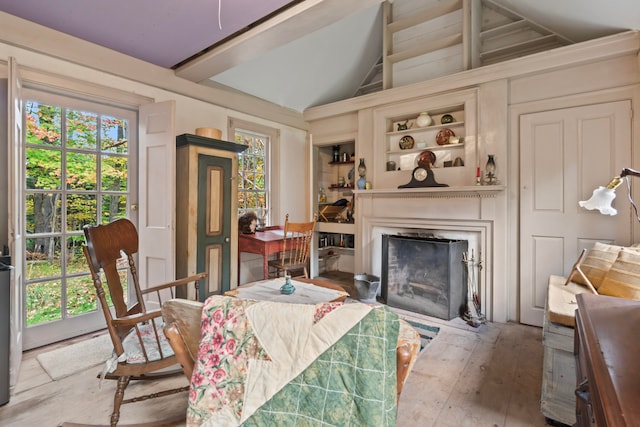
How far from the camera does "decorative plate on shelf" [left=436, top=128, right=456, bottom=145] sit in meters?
3.59

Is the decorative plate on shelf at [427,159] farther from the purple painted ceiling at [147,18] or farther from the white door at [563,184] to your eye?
the purple painted ceiling at [147,18]

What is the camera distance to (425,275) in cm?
332

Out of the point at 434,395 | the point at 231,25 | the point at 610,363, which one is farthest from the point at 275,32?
the point at 434,395

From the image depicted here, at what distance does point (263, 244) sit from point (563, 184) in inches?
121

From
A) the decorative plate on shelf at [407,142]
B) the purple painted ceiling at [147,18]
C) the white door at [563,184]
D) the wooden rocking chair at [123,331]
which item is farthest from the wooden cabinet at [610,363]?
the decorative plate on shelf at [407,142]

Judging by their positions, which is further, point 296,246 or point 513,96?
point 296,246

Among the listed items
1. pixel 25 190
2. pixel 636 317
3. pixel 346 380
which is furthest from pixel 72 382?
pixel 636 317

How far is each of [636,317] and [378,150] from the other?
3.14 meters

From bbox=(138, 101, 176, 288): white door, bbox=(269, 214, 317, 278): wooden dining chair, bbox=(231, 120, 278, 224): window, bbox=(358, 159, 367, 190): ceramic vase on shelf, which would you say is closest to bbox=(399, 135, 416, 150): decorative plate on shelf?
bbox=(358, 159, 367, 190): ceramic vase on shelf

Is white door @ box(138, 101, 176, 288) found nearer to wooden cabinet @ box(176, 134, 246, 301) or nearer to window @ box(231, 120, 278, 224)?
wooden cabinet @ box(176, 134, 246, 301)

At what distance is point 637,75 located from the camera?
8.57ft

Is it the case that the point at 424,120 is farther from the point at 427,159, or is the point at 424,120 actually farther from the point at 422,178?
the point at 422,178

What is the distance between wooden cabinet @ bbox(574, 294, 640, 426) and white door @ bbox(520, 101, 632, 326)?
187 centimetres

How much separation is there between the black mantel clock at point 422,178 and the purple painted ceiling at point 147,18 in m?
2.21
